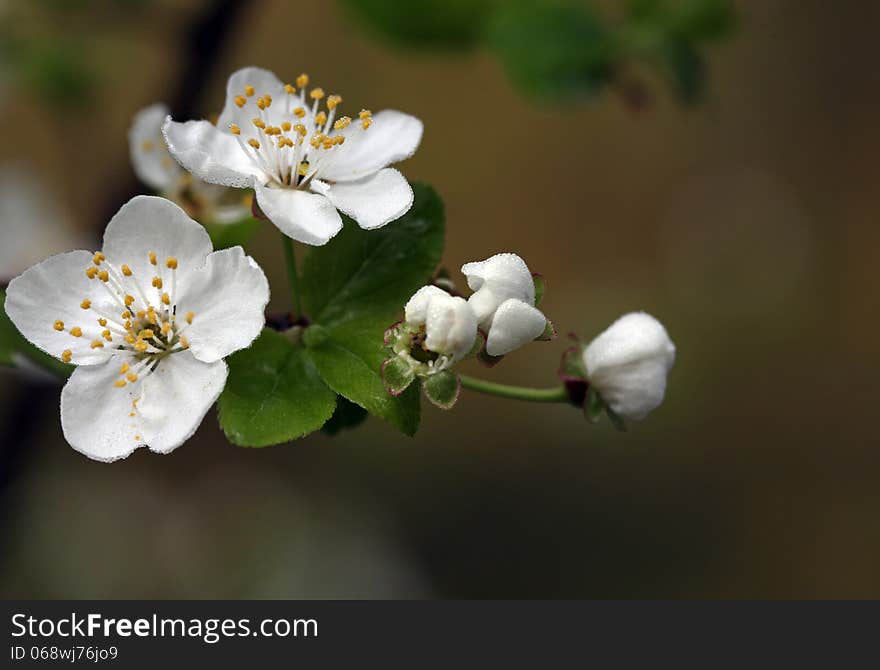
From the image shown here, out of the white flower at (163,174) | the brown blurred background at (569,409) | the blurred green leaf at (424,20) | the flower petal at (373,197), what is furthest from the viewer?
the brown blurred background at (569,409)

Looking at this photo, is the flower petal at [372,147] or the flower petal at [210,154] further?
the flower petal at [372,147]

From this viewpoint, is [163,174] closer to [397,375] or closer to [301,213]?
[301,213]

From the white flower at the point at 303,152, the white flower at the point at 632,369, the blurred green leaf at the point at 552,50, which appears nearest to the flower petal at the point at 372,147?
the white flower at the point at 303,152

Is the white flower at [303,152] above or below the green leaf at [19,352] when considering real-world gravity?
above

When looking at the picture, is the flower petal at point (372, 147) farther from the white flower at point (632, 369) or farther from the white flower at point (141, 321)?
the white flower at point (632, 369)

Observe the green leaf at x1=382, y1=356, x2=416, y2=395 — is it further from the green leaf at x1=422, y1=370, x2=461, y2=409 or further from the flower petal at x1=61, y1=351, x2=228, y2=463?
the flower petal at x1=61, y1=351, x2=228, y2=463

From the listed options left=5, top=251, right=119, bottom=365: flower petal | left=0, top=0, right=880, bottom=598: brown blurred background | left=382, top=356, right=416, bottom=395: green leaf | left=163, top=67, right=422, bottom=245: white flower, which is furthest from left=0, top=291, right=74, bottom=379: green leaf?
left=0, top=0, right=880, bottom=598: brown blurred background

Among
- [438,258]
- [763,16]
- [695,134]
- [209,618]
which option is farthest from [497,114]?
[438,258]
